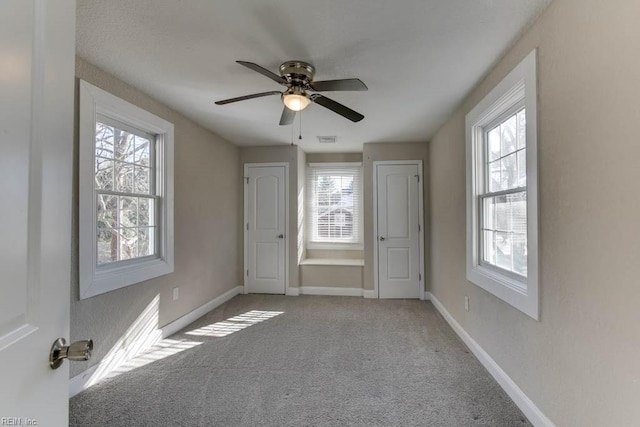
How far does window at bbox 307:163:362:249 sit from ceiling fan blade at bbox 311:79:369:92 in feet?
10.1

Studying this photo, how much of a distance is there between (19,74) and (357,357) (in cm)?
268

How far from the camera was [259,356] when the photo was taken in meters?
2.66

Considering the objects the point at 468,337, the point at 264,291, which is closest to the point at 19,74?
the point at 468,337

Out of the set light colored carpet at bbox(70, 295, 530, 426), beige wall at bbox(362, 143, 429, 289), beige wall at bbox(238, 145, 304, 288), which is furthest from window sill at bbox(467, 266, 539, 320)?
beige wall at bbox(238, 145, 304, 288)

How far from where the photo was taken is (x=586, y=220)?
54.6 inches

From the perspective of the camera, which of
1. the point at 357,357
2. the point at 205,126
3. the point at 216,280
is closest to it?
the point at 357,357

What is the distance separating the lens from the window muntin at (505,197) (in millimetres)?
2061

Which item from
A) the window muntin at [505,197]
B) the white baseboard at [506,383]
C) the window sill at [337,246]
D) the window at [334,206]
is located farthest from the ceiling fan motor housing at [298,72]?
the window sill at [337,246]

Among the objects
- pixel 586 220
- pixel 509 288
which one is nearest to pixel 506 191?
pixel 509 288

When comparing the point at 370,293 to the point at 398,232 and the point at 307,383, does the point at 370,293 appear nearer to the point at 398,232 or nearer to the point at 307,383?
the point at 398,232

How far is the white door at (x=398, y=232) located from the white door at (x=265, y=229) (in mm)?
1470

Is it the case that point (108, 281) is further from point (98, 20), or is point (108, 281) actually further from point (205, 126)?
point (205, 126)

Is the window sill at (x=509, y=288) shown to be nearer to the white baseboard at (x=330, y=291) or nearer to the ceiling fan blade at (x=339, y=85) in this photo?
the ceiling fan blade at (x=339, y=85)

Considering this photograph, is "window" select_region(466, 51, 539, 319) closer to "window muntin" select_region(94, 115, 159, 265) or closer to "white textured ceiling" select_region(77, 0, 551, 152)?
"white textured ceiling" select_region(77, 0, 551, 152)
